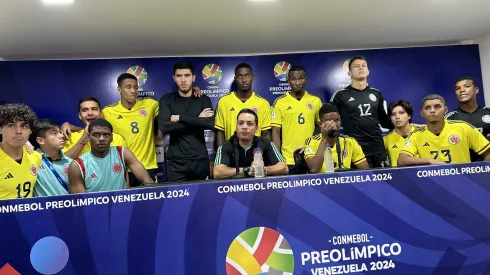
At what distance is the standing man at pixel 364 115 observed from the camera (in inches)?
194

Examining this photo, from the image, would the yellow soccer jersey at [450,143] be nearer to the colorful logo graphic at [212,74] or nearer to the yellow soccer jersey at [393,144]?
the yellow soccer jersey at [393,144]

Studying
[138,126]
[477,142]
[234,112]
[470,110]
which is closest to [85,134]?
[138,126]

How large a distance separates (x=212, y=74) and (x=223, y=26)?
3.70 ft

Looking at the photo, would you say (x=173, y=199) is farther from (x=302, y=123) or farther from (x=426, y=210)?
(x=302, y=123)

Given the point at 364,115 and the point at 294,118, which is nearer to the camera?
the point at 364,115

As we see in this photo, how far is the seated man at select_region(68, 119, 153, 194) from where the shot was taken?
3.18 meters

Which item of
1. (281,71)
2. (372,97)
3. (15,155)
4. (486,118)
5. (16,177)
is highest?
(281,71)

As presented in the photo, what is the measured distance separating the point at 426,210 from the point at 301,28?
3278 millimetres

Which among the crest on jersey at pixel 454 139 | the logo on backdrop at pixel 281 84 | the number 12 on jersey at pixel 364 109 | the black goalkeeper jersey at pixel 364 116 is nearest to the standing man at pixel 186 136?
the logo on backdrop at pixel 281 84

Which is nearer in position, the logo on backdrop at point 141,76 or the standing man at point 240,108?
the standing man at point 240,108

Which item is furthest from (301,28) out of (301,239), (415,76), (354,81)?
(301,239)

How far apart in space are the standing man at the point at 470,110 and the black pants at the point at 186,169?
3.19 meters

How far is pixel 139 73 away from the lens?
5730 mm

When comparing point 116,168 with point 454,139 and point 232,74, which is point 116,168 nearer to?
point 232,74
